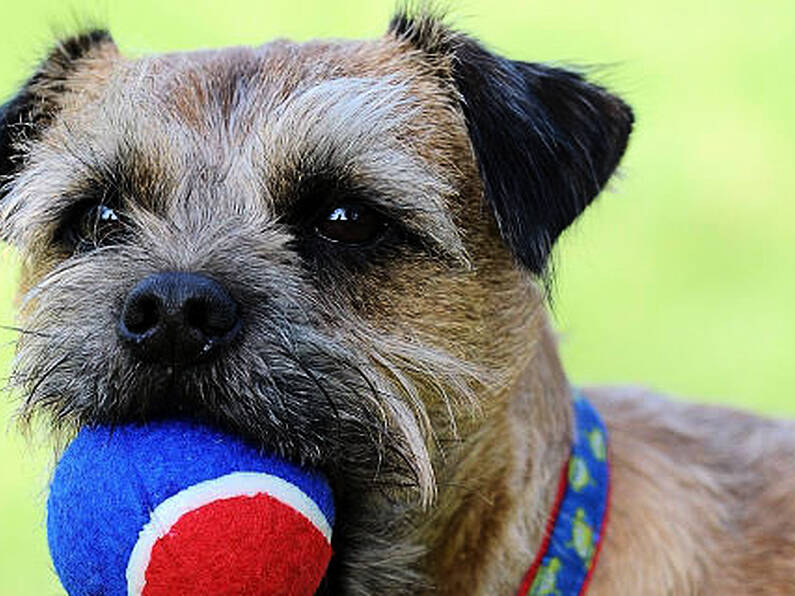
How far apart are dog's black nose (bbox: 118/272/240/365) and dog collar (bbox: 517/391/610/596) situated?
962 mm

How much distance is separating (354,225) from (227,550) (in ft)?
2.77

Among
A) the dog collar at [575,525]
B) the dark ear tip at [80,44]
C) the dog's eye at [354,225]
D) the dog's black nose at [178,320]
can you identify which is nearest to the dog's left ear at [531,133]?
the dog's eye at [354,225]

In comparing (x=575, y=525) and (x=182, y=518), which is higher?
(x=182, y=518)

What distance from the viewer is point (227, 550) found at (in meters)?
3.14

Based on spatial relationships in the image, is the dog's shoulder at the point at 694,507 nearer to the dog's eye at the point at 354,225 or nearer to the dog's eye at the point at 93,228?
the dog's eye at the point at 354,225

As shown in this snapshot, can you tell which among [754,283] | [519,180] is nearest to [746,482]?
[519,180]

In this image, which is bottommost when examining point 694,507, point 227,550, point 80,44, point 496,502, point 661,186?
point 661,186

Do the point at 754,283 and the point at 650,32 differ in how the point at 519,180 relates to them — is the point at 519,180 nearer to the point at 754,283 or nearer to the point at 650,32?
the point at 754,283

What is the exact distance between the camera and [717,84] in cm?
1080

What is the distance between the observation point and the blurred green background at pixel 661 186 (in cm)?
768

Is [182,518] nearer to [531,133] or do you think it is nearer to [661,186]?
[531,133]

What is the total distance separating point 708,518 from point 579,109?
3.40 ft

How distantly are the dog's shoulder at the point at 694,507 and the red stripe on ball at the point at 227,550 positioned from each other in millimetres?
910

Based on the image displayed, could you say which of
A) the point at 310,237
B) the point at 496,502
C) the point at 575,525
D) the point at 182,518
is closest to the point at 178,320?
the point at 182,518
